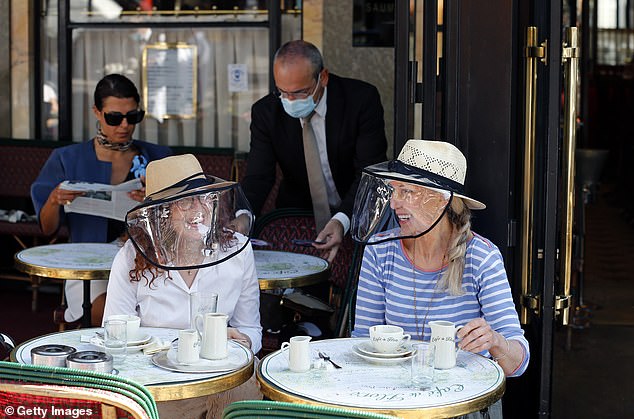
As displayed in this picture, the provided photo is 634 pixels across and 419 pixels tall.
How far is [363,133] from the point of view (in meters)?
5.14

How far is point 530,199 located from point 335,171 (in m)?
1.41

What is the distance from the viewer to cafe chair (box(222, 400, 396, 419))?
7.02 ft

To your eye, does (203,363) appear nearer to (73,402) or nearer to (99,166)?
(73,402)

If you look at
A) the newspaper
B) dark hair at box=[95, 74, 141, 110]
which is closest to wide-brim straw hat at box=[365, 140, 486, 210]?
the newspaper

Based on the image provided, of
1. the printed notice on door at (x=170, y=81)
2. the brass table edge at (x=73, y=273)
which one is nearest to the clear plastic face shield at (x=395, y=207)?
the brass table edge at (x=73, y=273)

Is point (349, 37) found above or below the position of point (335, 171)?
above

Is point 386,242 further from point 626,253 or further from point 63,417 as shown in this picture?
point 626,253

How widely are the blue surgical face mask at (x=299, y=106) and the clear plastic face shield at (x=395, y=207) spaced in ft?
4.84

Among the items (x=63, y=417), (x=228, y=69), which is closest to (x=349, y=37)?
(x=228, y=69)

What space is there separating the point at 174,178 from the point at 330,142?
1.78m

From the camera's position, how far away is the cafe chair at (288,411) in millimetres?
2141

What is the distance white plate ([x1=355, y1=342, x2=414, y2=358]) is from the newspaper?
80.3 inches

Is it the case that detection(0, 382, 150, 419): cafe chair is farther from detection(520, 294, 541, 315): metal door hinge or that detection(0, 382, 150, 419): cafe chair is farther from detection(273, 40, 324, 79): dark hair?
detection(273, 40, 324, 79): dark hair

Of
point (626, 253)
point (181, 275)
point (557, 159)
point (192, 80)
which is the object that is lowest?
point (626, 253)
